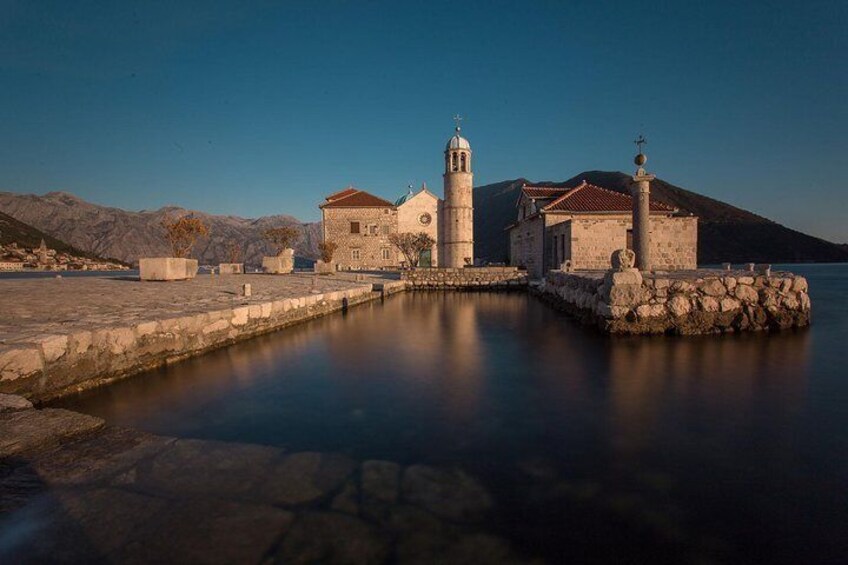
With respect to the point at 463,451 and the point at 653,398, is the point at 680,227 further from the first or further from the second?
the point at 463,451

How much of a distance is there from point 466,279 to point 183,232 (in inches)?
638

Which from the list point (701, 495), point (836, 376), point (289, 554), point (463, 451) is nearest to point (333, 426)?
point (463, 451)

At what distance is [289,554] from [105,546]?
0.96m

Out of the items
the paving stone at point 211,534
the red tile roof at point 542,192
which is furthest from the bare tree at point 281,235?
the paving stone at point 211,534

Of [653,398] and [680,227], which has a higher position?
[680,227]

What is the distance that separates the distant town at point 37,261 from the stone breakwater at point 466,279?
1510 inches

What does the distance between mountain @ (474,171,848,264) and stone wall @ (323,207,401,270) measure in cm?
3697

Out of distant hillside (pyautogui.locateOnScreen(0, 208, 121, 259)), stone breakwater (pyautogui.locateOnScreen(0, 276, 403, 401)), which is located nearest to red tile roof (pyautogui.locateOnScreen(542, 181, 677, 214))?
stone breakwater (pyautogui.locateOnScreen(0, 276, 403, 401))

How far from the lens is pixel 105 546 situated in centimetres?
220

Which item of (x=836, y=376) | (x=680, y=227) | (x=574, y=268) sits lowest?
(x=836, y=376)

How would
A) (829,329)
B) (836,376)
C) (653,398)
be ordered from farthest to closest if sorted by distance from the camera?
(829,329) → (836,376) → (653,398)

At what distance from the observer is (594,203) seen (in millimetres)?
25312

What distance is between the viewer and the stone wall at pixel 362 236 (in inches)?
1769

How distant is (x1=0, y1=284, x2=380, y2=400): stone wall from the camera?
14.1 ft
